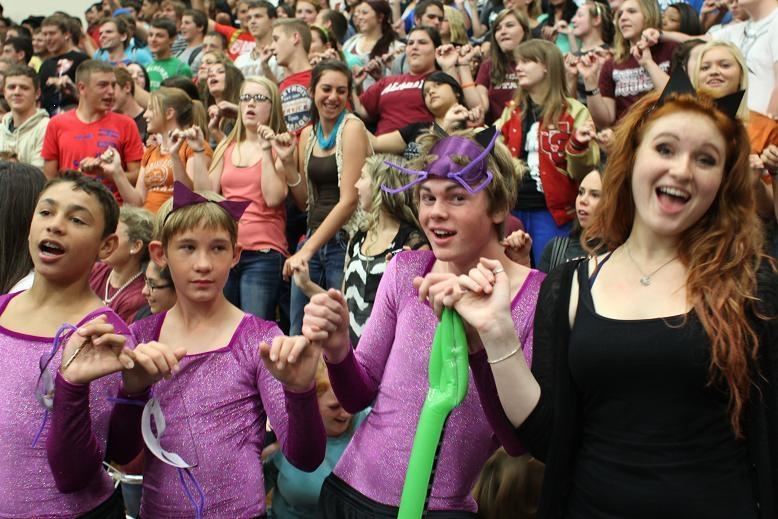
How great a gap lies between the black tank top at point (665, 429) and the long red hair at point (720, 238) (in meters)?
0.03

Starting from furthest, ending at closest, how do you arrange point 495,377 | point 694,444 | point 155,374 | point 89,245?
point 89,245
point 155,374
point 495,377
point 694,444

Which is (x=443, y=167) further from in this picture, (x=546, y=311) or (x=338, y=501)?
(x=338, y=501)

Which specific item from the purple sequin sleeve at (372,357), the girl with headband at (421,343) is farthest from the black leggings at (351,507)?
the purple sequin sleeve at (372,357)

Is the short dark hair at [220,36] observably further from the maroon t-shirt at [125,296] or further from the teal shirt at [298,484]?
the teal shirt at [298,484]

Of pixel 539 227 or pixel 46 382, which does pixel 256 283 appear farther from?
pixel 46 382

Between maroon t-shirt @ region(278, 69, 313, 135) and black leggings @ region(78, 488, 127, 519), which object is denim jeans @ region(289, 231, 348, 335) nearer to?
maroon t-shirt @ region(278, 69, 313, 135)

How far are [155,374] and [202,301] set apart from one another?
0.37 metres

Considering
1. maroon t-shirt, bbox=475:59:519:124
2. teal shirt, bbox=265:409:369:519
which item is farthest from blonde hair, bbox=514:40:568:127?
teal shirt, bbox=265:409:369:519

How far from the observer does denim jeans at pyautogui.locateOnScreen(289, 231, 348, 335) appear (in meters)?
4.79

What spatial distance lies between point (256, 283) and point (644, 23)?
2.93 metres

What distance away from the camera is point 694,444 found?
169cm

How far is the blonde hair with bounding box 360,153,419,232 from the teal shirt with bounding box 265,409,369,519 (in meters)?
0.98

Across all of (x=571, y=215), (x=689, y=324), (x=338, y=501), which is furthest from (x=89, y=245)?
(x=571, y=215)

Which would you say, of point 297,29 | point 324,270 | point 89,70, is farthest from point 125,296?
point 297,29
